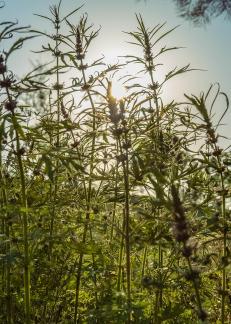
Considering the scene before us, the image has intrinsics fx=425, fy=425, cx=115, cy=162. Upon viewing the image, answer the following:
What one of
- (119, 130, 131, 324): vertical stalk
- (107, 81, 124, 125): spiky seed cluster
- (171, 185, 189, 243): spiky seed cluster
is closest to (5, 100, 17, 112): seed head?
(107, 81, 124, 125): spiky seed cluster

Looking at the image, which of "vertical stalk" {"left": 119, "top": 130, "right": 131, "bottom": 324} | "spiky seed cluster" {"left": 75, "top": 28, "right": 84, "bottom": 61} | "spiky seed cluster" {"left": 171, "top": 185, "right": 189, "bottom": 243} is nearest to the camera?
"spiky seed cluster" {"left": 171, "top": 185, "right": 189, "bottom": 243}

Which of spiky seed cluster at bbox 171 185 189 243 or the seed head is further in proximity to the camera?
the seed head

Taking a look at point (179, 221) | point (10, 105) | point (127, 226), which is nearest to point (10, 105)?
point (10, 105)

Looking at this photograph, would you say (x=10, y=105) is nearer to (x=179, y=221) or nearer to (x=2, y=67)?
(x=2, y=67)

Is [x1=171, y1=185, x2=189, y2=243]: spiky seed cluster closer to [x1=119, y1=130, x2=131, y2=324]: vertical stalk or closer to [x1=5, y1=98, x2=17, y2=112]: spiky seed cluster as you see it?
[x1=119, y1=130, x2=131, y2=324]: vertical stalk

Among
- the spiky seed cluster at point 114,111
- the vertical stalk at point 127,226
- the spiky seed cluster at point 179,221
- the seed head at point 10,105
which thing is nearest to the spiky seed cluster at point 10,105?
the seed head at point 10,105

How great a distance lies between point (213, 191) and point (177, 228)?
1214 millimetres

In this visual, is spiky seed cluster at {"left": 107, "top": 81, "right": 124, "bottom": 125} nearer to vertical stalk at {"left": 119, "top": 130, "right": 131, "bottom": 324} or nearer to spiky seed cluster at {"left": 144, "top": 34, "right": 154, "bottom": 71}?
vertical stalk at {"left": 119, "top": 130, "right": 131, "bottom": 324}

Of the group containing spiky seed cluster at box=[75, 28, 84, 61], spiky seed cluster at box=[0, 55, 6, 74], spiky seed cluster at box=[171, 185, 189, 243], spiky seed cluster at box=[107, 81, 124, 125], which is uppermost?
spiky seed cluster at box=[75, 28, 84, 61]

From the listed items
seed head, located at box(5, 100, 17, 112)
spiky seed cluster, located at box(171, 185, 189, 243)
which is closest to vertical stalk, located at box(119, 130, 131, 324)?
seed head, located at box(5, 100, 17, 112)

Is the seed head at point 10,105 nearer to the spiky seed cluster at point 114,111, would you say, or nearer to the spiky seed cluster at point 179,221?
the spiky seed cluster at point 114,111

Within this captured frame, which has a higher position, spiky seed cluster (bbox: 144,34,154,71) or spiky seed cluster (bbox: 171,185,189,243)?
spiky seed cluster (bbox: 144,34,154,71)

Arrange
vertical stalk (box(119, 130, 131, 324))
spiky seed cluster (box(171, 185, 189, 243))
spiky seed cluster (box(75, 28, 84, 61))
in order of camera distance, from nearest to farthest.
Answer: spiky seed cluster (box(171, 185, 189, 243)) → vertical stalk (box(119, 130, 131, 324)) → spiky seed cluster (box(75, 28, 84, 61))

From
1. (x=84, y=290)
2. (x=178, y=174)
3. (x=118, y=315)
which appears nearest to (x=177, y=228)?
(x=118, y=315)
